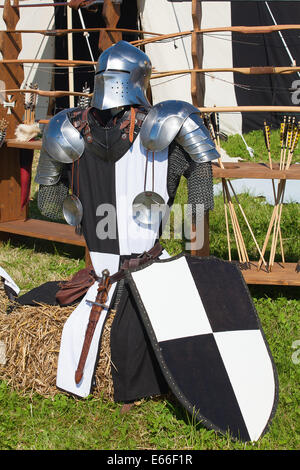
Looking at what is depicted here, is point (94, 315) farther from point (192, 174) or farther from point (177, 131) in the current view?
point (177, 131)

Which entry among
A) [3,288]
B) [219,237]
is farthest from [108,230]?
[219,237]

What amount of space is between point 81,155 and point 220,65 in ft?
22.8

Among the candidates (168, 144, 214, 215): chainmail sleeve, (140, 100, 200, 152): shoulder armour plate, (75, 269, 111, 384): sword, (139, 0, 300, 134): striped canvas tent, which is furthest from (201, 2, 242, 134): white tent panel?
(75, 269, 111, 384): sword

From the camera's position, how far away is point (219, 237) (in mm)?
5188

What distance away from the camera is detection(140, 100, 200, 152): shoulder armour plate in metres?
2.73

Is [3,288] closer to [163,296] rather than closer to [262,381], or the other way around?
[163,296]

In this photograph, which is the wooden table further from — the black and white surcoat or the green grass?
the black and white surcoat

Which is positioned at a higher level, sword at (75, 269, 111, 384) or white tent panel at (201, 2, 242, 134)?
white tent panel at (201, 2, 242, 134)

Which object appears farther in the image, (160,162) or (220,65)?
(220,65)

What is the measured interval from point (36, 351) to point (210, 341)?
899 millimetres

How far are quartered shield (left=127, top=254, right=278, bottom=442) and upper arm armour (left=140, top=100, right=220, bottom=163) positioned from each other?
0.51 meters

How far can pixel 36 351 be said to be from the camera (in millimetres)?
2949

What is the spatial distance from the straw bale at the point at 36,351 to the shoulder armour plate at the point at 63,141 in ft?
2.51
